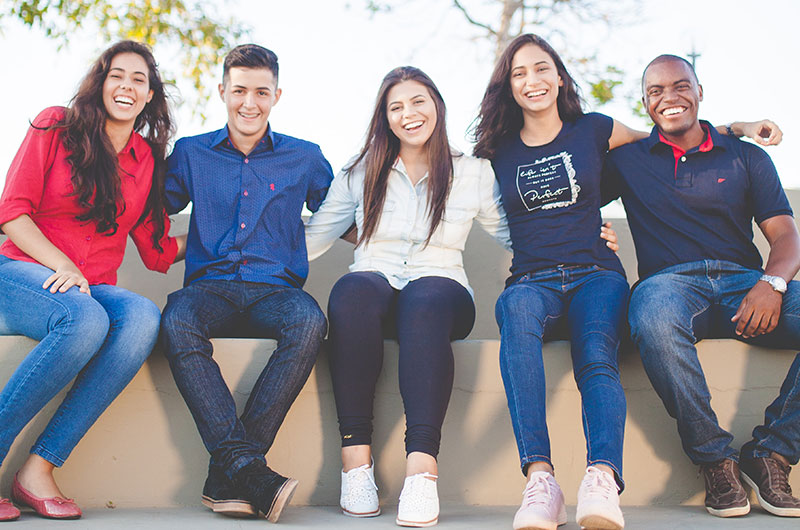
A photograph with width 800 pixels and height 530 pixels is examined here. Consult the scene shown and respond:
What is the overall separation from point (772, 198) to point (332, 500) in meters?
1.76

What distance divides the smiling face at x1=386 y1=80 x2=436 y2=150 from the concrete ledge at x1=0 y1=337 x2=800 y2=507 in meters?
0.77

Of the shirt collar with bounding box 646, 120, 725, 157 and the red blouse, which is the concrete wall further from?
the shirt collar with bounding box 646, 120, 725, 157

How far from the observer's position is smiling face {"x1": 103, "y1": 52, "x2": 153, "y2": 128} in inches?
100

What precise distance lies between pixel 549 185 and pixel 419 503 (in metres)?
1.19

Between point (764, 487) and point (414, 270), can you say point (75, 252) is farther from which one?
point (764, 487)

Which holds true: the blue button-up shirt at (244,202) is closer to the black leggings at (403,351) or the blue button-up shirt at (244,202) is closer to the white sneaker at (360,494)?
the black leggings at (403,351)

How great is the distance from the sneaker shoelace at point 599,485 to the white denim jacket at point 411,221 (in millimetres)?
920

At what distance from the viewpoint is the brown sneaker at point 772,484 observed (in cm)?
212

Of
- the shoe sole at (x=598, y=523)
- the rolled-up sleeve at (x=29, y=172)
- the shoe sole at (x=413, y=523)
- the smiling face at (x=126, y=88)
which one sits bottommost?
the shoe sole at (x=413, y=523)

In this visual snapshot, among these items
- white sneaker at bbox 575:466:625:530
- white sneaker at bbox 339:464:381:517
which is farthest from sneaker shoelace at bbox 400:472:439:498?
white sneaker at bbox 575:466:625:530

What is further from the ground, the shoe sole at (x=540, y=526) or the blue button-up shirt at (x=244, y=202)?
the blue button-up shirt at (x=244, y=202)

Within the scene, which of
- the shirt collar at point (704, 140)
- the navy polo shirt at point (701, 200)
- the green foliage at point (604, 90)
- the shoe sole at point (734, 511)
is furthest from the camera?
the green foliage at point (604, 90)

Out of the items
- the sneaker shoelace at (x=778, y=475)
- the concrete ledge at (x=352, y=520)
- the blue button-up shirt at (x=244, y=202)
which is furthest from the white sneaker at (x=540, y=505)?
the blue button-up shirt at (x=244, y=202)

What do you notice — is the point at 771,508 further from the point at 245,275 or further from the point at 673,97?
the point at 245,275
